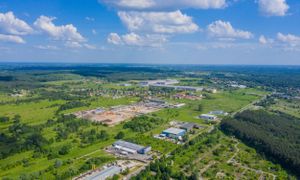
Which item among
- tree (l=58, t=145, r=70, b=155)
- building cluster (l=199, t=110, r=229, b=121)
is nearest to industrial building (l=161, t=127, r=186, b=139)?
building cluster (l=199, t=110, r=229, b=121)

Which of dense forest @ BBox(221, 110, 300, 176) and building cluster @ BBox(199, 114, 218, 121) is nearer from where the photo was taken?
dense forest @ BBox(221, 110, 300, 176)

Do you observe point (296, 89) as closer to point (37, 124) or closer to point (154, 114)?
point (154, 114)

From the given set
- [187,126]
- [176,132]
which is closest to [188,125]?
[187,126]

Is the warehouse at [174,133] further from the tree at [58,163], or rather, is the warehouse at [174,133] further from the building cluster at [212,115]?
the tree at [58,163]

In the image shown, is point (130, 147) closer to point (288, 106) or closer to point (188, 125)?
point (188, 125)

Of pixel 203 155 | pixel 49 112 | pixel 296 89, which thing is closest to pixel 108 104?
pixel 49 112

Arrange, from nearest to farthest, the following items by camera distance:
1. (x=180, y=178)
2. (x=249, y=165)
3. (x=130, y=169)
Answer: (x=180, y=178)
(x=130, y=169)
(x=249, y=165)

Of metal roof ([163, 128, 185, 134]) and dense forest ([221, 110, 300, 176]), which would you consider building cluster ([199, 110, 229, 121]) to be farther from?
metal roof ([163, 128, 185, 134])
